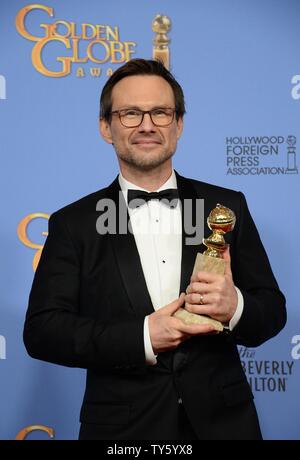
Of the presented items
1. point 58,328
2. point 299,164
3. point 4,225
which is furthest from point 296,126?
point 58,328

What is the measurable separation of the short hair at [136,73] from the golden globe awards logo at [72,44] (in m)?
0.80

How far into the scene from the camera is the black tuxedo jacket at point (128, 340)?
168 cm

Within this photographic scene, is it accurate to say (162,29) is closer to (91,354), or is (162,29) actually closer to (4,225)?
(4,225)

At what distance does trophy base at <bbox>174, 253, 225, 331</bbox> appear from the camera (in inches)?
63.4

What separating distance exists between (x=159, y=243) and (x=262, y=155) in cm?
104

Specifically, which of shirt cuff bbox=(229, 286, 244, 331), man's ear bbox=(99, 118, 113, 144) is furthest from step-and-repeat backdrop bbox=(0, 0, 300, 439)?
shirt cuff bbox=(229, 286, 244, 331)

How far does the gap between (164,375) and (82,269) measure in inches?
14.1

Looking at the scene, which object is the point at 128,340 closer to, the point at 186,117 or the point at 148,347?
the point at 148,347

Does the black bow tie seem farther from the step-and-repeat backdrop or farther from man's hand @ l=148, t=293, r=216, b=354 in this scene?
the step-and-repeat backdrop

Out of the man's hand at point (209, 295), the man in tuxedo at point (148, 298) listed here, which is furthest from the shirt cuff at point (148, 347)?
the man's hand at point (209, 295)

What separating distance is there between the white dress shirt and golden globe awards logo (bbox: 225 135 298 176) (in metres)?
0.83

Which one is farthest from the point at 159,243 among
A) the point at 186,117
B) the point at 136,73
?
the point at 186,117

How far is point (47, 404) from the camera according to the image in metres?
2.82

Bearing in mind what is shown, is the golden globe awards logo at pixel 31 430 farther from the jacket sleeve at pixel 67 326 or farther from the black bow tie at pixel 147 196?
the black bow tie at pixel 147 196
